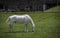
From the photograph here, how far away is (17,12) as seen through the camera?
2.72 metres

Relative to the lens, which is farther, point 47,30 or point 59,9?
point 59,9

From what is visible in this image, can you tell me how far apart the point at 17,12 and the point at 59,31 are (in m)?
1.01

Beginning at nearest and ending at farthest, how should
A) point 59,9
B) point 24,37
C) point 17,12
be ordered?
point 24,37, point 17,12, point 59,9

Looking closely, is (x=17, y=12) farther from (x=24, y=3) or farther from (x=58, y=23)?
(x=58, y=23)

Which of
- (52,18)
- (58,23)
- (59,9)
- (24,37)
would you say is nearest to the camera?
(24,37)

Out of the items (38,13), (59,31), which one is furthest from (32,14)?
(59,31)

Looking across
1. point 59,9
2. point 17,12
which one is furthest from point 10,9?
point 59,9

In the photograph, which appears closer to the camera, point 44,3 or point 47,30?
point 47,30

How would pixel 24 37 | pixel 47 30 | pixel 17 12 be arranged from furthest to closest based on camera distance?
pixel 17 12 → pixel 47 30 → pixel 24 37

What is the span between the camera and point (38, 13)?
9.26ft

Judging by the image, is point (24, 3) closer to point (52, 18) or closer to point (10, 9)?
point (10, 9)

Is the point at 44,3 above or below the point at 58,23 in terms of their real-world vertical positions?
above

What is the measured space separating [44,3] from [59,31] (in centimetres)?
107

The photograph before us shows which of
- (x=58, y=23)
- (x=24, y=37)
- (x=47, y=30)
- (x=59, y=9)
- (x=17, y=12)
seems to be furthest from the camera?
(x=59, y=9)
